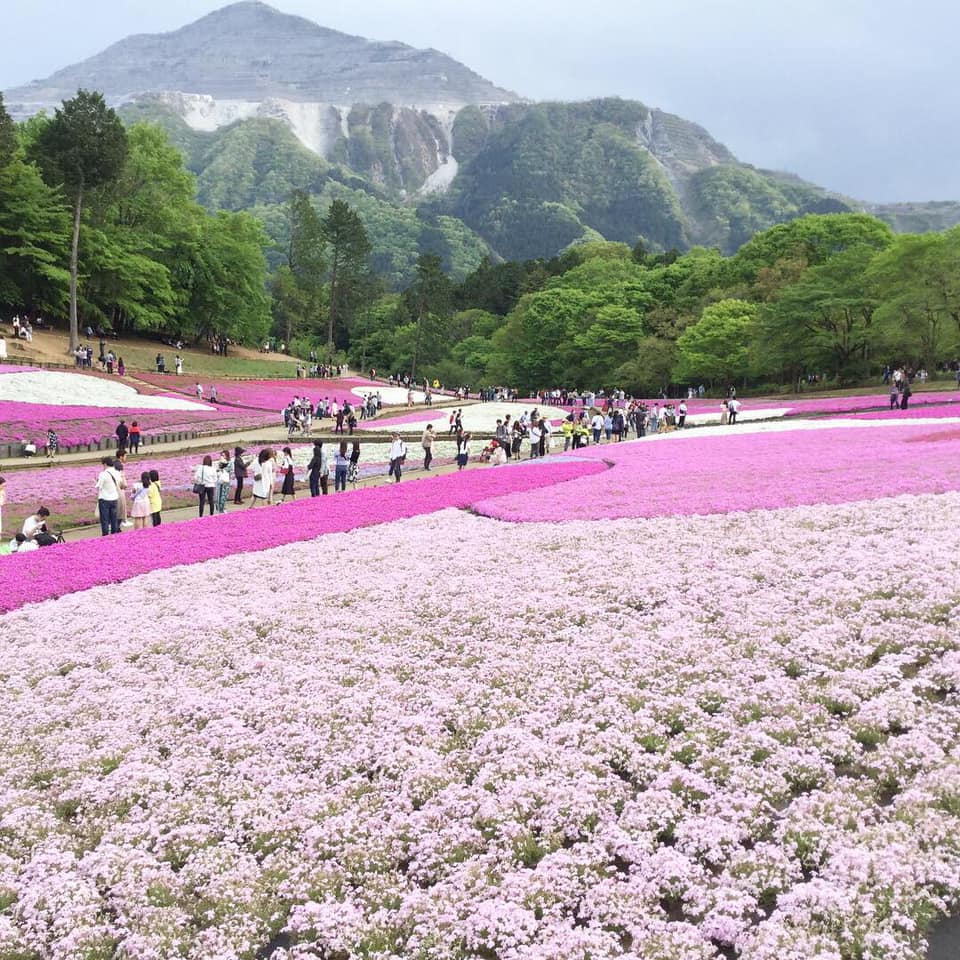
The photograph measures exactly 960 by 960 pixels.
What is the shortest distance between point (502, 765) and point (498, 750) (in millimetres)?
478

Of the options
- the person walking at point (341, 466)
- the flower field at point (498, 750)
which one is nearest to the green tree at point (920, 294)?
the person walking at point (341, 466)

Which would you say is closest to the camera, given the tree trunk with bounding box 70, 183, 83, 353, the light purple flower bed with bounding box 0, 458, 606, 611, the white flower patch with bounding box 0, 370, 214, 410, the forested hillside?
the light purple flower bed with bounding box 0, 458, 606, 611

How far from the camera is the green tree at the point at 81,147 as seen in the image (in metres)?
59.4

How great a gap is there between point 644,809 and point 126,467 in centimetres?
3124

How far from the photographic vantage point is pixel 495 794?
308 inches

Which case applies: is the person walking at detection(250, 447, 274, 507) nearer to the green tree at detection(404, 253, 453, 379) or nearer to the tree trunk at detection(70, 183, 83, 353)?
the tree trunk at detection(70, 183, 83, 353)

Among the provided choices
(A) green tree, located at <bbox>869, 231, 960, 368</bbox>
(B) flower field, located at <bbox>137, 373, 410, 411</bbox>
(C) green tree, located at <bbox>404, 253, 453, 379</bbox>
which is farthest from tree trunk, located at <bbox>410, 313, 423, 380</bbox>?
(A) green tree, located at <bbox>869, 231, 960, 368</bbox>

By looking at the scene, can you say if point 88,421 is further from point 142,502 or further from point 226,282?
point 226,282

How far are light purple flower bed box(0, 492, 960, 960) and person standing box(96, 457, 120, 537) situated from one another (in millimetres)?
6029

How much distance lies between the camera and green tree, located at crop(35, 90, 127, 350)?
59438 mm

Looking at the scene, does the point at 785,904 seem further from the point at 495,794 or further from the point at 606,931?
the point at 495,794

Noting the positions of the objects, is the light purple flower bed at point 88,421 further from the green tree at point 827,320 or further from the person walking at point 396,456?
the green tree at point 827,320

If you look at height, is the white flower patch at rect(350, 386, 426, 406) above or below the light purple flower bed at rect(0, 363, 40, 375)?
below

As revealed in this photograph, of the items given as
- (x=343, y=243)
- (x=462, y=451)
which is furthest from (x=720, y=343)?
(x=343, y=243)
